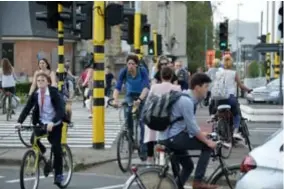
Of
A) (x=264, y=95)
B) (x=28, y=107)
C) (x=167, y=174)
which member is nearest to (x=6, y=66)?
(x=28, y=107)

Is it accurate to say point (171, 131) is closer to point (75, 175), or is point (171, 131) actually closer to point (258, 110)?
point (75, 175)

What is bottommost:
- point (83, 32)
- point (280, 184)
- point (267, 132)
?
point (267, 132)

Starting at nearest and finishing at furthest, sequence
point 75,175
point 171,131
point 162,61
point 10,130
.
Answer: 1. point 171,131
2. point 75,175
3. point 162,61
4. point 10,130

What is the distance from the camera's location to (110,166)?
12766 millimetres

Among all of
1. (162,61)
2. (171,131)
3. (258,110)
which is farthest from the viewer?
(258,110)

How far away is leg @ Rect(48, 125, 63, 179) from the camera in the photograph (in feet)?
33.0

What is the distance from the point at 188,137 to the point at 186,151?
0.62 feet

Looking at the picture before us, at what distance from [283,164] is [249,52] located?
72183 millimetres

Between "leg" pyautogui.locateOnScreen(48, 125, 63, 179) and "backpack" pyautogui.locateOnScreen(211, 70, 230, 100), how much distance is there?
4721 mm

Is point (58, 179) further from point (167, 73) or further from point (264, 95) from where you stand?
point (264, 95)

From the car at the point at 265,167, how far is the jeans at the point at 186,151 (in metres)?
1.68

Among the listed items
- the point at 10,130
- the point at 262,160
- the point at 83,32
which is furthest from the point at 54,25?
the point at 262,160

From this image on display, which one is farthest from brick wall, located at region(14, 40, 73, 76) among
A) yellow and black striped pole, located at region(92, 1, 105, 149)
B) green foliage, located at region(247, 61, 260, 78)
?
yellow and black striped pole, located at region(92, 1, 105, 149)

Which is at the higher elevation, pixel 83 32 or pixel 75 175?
pixel 83 32
